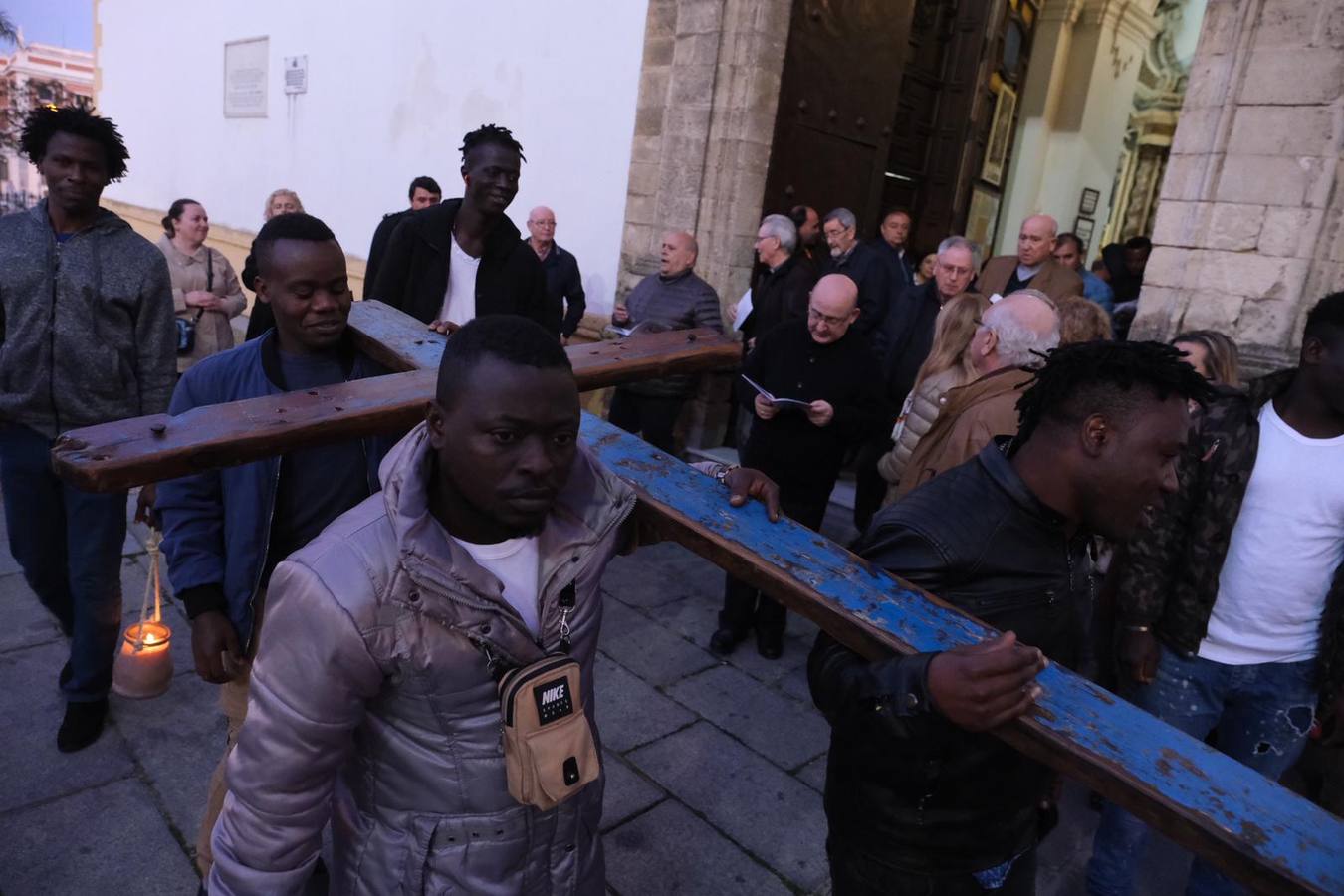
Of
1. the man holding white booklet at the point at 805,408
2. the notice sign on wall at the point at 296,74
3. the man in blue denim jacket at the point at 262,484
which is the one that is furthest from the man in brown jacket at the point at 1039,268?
the notice sign on wall at the point at 296,74

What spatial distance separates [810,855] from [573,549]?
6.61 ft

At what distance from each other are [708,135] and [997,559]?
5.37m

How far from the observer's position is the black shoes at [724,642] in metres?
4.19

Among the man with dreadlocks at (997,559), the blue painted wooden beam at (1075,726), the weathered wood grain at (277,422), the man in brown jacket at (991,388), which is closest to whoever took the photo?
the blue painted wooden beam at (1075,726)

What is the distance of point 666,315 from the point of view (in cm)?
550

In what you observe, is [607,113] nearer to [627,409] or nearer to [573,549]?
[627,409]

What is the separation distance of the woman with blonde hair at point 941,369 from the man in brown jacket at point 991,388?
0.41 feet

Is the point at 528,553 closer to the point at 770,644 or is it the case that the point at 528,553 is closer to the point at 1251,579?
the point at 1251,579

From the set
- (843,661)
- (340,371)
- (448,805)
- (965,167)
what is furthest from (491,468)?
(965,167)

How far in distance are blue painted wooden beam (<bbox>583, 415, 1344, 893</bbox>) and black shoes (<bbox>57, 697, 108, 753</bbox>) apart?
2.70 m

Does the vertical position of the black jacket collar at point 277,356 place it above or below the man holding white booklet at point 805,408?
above

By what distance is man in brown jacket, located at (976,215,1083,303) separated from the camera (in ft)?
16.8

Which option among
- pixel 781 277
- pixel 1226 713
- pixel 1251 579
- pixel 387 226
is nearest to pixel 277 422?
pixel 1251 579

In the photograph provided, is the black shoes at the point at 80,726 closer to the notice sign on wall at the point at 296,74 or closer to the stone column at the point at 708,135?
the stone column at the point at 708,135
